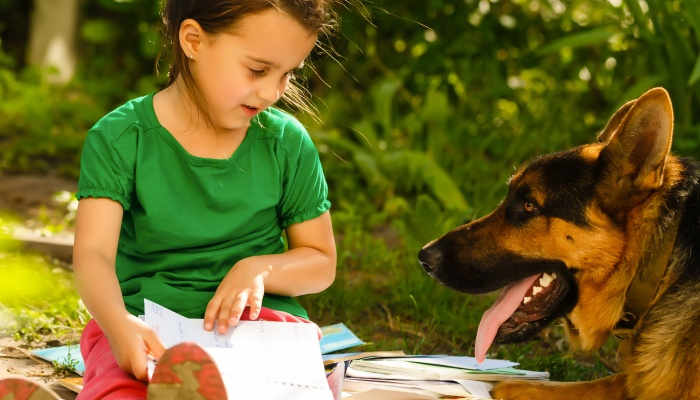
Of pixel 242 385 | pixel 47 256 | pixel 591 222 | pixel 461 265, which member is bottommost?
pixel 47 256

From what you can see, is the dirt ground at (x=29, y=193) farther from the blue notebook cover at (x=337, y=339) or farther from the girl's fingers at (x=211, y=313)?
the girl's fingers at (x=211, y=313)

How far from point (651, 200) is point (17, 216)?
13.2 ft

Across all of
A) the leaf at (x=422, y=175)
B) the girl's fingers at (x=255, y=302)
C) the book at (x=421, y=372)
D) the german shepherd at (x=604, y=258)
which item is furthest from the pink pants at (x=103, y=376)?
the leaf at (x=422, y=175)

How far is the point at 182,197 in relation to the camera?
3027 mm

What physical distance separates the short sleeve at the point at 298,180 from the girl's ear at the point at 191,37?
0.51 m

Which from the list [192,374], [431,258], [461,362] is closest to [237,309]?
[192,374]

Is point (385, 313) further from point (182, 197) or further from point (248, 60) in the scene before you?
point (248, 60)

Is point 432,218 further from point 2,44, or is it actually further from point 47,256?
point 2,44

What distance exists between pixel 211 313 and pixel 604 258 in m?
1.38

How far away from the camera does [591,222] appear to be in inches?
120

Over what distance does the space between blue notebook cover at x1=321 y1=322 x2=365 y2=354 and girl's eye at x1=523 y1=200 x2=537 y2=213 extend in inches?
39.2

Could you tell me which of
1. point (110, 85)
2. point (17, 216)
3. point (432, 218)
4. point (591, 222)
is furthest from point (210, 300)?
point (110, 85)

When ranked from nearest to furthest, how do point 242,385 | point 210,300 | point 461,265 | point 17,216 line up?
point 242,385, point 210,300, point 461,265, point 17,216

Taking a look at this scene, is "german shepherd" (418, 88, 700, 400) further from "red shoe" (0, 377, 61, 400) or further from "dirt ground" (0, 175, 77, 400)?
"dirt ground" (0, 175, 77, 400)
